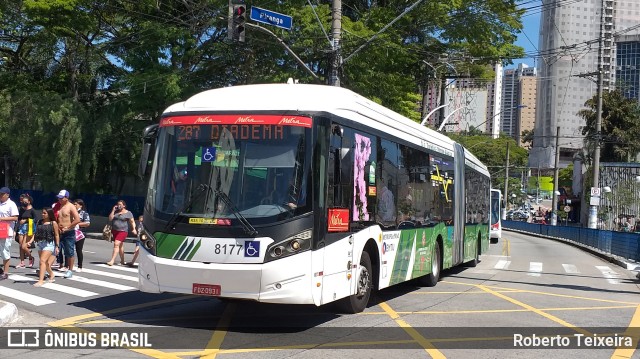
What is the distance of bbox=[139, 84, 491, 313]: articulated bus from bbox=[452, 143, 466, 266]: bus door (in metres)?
6.32

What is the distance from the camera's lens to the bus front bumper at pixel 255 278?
8.55m

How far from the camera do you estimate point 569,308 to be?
1227 cm

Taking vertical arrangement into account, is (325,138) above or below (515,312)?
above

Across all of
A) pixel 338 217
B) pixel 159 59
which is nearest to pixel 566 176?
pixel 159 59

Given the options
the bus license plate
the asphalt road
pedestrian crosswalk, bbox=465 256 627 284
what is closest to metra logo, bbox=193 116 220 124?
the bus license plate

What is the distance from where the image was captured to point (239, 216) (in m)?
8.70

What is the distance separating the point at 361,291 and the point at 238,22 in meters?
9.27

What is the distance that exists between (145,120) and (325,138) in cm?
2662

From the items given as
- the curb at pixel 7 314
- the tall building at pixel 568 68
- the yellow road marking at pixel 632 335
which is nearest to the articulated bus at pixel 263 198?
the curb at pixel 7 314

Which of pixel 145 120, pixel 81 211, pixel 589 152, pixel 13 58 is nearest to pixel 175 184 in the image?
pixel 81 211

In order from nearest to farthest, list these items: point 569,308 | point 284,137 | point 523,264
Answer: point 284,137, point 569,308, point 523,264

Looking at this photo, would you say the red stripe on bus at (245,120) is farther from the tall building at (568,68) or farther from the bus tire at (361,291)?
the tall building at (568,68)

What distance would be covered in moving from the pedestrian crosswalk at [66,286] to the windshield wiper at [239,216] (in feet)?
13.3

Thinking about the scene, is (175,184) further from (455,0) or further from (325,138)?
(455,0)
